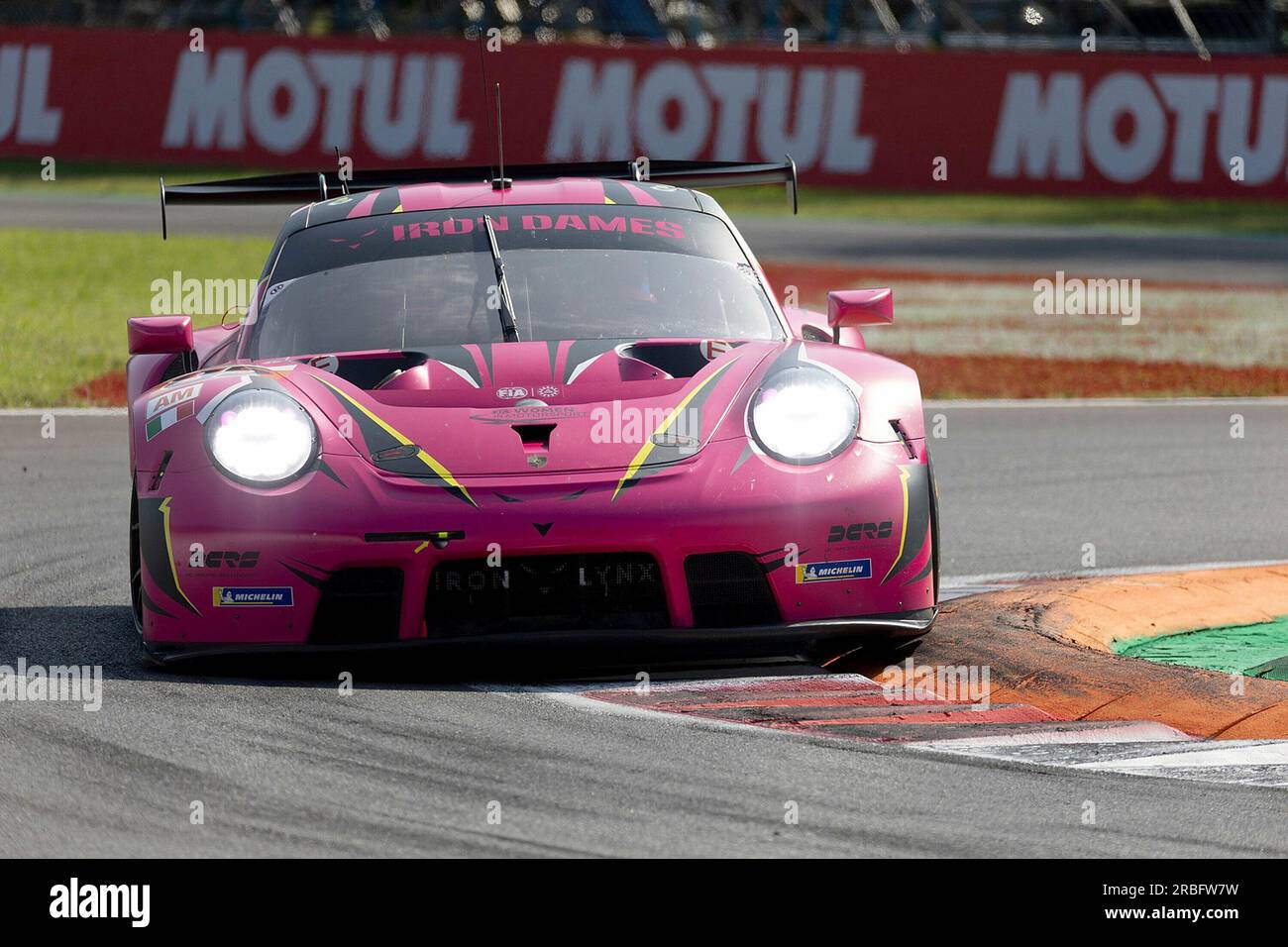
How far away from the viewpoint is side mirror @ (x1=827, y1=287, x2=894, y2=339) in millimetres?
6453

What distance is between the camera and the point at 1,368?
12773 millimetres

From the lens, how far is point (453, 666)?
527 centimetres

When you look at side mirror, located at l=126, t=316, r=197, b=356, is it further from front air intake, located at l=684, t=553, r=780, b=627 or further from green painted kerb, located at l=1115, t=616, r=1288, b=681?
green painted kerb, located at l=1115, t=616, r=1288, b=681

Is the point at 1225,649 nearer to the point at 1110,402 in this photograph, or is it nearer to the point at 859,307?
the point at 859,307

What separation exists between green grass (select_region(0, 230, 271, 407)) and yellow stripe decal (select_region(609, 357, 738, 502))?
276 inches

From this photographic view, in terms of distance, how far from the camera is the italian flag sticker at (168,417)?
17.5ft

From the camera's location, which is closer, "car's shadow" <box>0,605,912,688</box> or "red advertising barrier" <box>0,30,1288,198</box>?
"car's shadow" <box>0,605,912,688</box>

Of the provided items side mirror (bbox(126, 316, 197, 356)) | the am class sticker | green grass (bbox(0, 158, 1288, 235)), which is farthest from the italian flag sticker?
green grass (bbox(0, 158, 1288, 235))

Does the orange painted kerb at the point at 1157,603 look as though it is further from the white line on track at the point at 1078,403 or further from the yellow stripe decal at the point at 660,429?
the white line on track at the point at 1078,403

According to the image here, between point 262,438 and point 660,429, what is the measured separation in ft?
3.31

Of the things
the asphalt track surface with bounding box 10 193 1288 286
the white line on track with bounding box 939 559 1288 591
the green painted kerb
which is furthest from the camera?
the asphalt track surface with bounding box 10 193 1288 286
